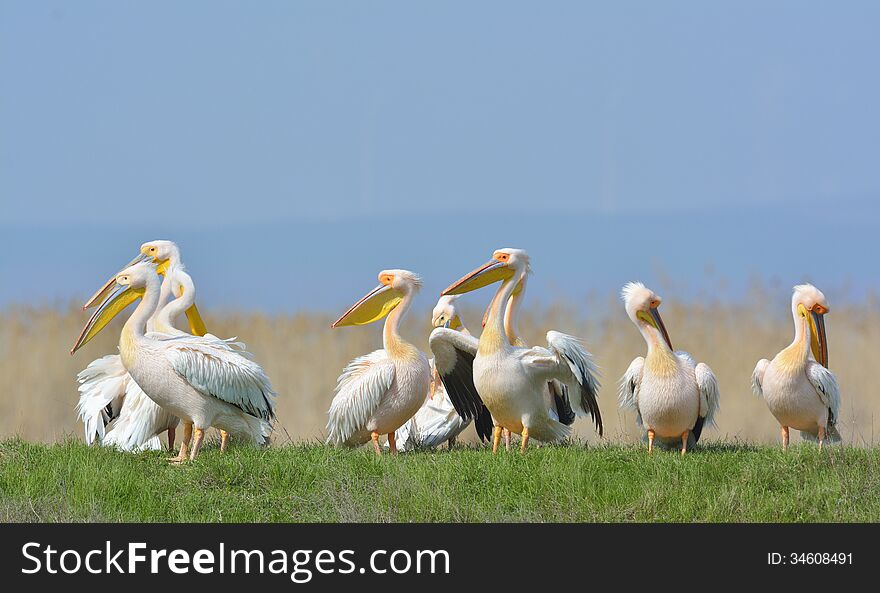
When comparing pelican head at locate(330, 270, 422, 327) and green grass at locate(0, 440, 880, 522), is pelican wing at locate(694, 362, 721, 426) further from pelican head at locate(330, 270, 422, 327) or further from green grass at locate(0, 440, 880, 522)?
pelican head at locate(330, 270, 422, 327)

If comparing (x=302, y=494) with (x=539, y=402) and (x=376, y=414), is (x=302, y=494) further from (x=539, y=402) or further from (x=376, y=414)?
(x=539, y=402)

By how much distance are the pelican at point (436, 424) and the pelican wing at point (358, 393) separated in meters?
0.83

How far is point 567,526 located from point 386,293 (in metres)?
3.85

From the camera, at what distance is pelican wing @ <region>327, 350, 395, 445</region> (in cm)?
1206

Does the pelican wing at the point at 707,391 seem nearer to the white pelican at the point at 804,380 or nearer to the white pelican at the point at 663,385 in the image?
the white pelican at the point at 663,385

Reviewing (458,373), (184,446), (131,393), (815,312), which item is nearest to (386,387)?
(458,373)

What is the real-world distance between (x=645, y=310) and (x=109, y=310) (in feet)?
Answer: 17.2

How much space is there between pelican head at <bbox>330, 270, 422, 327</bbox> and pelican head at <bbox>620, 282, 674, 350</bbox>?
6.74 ft

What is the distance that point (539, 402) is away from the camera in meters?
12.1

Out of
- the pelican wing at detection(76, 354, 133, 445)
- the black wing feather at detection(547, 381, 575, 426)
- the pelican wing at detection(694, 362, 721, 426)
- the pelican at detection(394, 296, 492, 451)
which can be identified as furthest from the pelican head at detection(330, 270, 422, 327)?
the pelican wing at detection(694, 362, 721, 426)

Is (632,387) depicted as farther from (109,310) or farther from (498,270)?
(109,310)

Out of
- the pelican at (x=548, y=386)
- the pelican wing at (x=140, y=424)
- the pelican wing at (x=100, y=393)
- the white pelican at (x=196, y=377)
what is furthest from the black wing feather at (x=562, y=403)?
the pelican wing at (x=100, y=393)

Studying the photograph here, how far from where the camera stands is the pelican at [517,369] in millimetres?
11812

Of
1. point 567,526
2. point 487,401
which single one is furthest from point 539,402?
point 567,526
